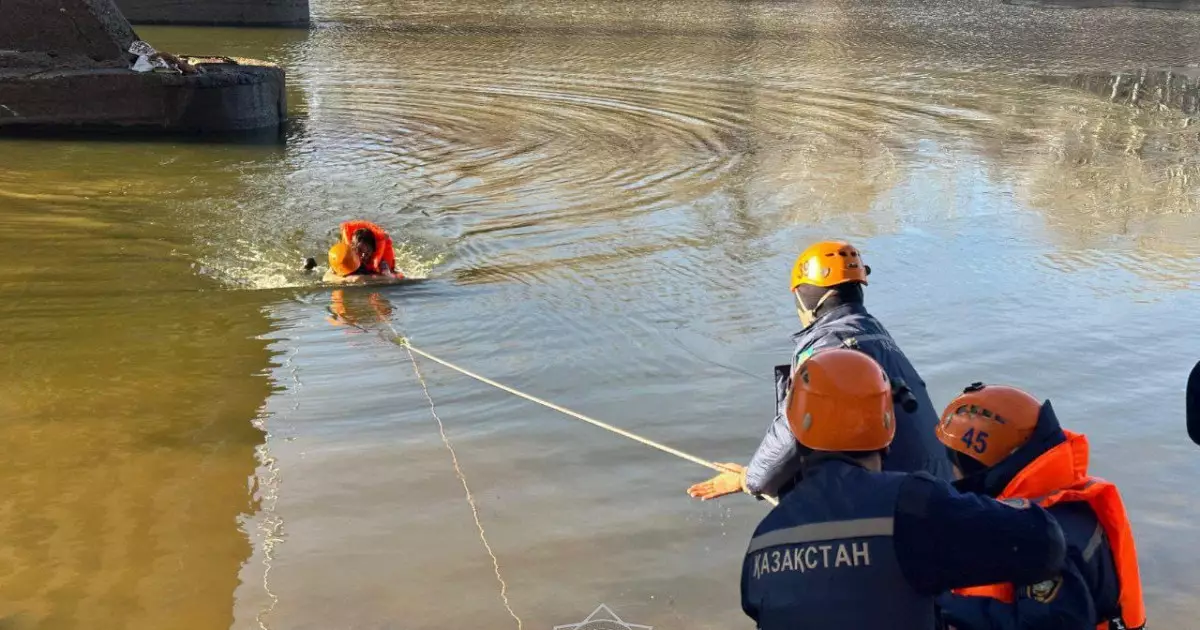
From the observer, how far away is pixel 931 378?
7.72 metres

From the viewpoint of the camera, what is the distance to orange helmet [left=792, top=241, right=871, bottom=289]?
4.63m

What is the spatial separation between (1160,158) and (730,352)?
1146 centimetres


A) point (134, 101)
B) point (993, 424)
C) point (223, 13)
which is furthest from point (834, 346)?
point (223, 13)

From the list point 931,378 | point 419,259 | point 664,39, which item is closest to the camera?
point 931,378

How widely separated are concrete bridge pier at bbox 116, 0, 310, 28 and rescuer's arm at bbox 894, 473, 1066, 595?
33561mm

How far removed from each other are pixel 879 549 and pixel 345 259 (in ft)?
25.3

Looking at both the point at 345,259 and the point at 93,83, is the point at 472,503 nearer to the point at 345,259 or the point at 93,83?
the point at 345,259

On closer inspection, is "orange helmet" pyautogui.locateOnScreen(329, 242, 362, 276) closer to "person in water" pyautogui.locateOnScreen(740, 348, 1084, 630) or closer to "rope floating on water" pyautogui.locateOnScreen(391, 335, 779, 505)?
"rope floating on water" pyautogui.locateOnScreen(391, 335, 779, 505)

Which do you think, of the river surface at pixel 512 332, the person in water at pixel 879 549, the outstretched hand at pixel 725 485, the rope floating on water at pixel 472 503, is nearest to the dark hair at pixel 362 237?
the river surface at pixel 512 332

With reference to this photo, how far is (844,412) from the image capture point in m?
2.90

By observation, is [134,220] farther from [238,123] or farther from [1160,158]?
[1160,158]

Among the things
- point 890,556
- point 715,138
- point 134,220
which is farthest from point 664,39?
point 890,556

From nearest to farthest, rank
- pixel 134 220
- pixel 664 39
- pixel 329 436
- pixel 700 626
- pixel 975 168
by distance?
1. pixel 700 626
2. pixel 329 436
3. pixel 134 220
4. pixel 975 168
5. pixel 664 39

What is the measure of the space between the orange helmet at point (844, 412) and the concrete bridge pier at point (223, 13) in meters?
33.1
